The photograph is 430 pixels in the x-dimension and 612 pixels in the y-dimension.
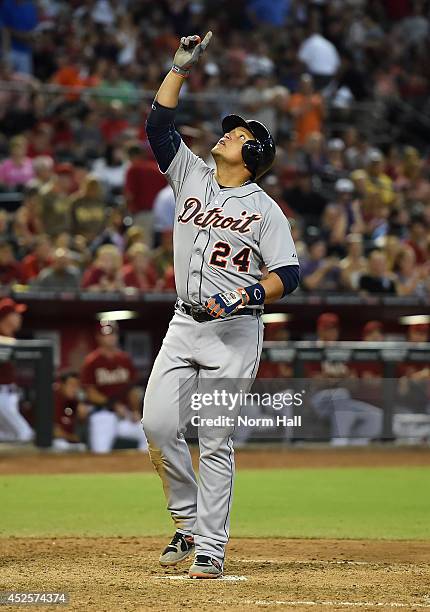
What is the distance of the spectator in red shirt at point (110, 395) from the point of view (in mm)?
11453

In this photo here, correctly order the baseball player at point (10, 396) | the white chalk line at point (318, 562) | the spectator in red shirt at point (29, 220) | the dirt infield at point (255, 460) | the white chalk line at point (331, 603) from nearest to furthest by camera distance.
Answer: the white chalk line at point (331, 603) → the white chalk line at point (318, 562) → the dirt infield at point (255, 460) → the baseball player at point (10, 396) → the spectator in red shirt at point (29, 220)

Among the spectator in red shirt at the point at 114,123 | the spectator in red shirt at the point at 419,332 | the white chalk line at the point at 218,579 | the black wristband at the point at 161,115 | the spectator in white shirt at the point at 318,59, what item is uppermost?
the spectator in white shirt at the point at 318,59

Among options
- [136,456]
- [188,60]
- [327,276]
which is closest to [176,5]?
[327,276]

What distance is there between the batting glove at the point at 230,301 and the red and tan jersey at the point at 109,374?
20.2 ft

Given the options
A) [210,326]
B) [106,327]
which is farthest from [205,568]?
[106,327]

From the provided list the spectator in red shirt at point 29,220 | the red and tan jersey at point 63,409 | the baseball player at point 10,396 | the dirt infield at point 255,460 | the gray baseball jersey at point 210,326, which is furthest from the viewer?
the spectator in red shirt at point 29,220

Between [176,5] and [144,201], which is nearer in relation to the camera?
[144,201]

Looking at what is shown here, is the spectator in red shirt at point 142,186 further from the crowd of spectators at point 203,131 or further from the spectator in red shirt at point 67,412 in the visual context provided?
the spectator in red shirt at point 67,412

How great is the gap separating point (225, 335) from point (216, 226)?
1.62ft

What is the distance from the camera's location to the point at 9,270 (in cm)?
1208

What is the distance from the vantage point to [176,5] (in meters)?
18.3

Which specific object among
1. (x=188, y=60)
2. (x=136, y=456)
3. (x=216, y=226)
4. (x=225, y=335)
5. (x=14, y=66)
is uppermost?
(x=14, y=66)

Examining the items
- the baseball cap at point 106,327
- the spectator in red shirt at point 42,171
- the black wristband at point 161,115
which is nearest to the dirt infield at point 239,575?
the black wristband at point 161,115

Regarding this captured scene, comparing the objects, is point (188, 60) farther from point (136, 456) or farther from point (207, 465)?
point (136, 456)
